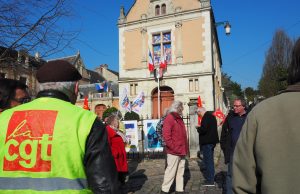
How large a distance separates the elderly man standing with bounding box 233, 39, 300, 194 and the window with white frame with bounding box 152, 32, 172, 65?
24.7 metres

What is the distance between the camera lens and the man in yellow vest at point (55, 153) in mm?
1913

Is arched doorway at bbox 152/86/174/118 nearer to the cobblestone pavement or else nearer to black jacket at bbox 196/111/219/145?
the cobblestone pavement

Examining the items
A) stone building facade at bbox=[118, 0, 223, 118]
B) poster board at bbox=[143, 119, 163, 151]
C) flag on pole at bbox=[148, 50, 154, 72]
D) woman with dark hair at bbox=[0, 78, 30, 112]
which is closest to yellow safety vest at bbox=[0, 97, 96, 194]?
woman with dark hair at bbox=[0, 78, 30, 112]

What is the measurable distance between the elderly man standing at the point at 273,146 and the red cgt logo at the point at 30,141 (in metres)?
1.18

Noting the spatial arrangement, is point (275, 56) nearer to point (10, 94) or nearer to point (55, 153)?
point (10, 94)

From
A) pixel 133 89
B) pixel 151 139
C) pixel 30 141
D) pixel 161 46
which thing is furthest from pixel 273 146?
pixel 133 89

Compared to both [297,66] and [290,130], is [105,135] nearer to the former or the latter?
[290,130]

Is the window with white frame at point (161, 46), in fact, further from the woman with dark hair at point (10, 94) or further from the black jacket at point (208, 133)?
the woman with dark hair at point (10, 94)

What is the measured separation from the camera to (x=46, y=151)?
1.93 meters

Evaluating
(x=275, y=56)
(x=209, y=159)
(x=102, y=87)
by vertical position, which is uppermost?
(x=275, y=56)

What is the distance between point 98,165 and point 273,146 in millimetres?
1048

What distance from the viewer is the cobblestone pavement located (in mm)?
7075

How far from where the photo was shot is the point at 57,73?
2109 mm

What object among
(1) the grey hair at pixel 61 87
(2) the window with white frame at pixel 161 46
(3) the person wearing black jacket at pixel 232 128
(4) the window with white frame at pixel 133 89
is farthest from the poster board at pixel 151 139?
(4) the window with white frame at pixel 133 89
